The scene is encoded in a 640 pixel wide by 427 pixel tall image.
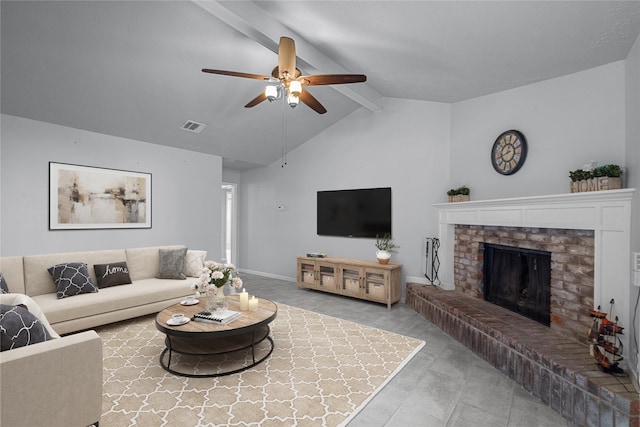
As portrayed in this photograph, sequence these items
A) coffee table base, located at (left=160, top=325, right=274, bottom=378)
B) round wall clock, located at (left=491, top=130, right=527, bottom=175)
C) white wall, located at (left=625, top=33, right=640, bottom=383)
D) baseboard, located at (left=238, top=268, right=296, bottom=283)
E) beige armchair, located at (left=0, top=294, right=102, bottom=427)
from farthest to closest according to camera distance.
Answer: baseboard, located at (left=238, top=268, right=296, bottom=283) → round wall clock, located at (left=491, top=130, right=527, bottom=175) → coffee table base, located at (left=160, top=325, right=274, bottom=378) → white wall, located at (left=625, top=33, right=640, bottom=383) → beige armchair, located at (left=0, top=294, right=102, bottom=427)

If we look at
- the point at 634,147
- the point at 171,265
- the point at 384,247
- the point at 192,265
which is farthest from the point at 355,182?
the point at 634,147

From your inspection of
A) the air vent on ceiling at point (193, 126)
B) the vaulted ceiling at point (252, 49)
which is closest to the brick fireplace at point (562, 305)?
the vaulted ceiling at point (252, 49)

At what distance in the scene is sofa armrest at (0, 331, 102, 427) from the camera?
5.09ft

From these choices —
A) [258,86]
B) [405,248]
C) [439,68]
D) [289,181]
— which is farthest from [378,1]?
[289,181]

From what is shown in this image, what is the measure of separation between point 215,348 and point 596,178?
370 centimetres

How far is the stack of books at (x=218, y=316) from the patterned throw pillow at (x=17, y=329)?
44.4 inches

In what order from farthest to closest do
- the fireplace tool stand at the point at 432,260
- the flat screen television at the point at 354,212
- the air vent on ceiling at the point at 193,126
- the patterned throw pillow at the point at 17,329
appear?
the flat screen television at the point at 354,212
the air vent on ceiling at the point at 193,126
the fireplace tool stand at the point at 432,260
the patterned throw pillow at the point at 17,329

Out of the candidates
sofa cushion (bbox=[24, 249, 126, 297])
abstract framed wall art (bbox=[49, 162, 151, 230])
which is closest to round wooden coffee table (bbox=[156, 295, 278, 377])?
sofa cushion (bbox=[24, 249, 126, 297])

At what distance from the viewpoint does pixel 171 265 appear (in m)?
4.40

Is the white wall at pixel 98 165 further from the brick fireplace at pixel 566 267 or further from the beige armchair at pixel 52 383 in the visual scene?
the brick fireplace at pixel 566 267

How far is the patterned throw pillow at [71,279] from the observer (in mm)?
3420

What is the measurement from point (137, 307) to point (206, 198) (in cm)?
252

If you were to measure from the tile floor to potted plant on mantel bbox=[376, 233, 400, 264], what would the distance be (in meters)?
1.42

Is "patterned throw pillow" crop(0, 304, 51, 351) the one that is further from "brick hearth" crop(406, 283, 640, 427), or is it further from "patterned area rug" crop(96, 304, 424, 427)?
"brick hearth" crop(406, 283, 640, 427)
